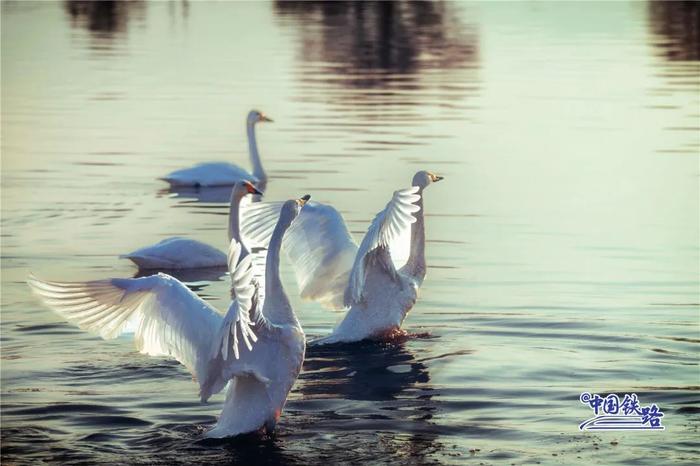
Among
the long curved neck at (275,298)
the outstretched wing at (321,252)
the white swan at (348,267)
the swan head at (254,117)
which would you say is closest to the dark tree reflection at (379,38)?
the swan head at (254,117)

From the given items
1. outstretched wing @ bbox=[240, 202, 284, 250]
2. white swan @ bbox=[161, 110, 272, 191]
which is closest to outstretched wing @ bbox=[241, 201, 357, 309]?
outstretched wing @ bbox=[240, 202, 284, 250]

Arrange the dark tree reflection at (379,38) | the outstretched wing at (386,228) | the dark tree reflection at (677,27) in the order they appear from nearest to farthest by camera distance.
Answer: the outstretched wing at (386,228) < the dark tree reflection at (379,38) < the dark tree reflection at (677,27)

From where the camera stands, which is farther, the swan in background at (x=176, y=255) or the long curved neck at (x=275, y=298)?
the swan in background at (x=176, y=255)

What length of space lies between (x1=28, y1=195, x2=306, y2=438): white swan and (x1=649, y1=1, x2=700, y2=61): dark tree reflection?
30.5 meters

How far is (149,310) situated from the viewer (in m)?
9.38

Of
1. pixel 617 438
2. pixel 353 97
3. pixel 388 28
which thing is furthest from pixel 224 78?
pixel 617 438

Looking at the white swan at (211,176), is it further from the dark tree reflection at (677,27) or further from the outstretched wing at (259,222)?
the dark tree reflection at (677,27)

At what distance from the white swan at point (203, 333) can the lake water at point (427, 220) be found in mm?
265

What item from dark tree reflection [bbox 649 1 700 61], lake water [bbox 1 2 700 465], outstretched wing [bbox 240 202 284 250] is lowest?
dark tree reflection [bbox 649 1 700 61]

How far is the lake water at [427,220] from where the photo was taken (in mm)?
9734

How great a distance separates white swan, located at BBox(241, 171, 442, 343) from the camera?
12.0m

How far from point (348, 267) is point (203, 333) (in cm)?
326

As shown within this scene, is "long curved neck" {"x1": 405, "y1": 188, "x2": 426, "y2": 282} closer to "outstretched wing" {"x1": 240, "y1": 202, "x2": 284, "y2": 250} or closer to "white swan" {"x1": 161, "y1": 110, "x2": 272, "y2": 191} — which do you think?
"outstretched wing" {"x1": 240, "y1": 202, "x2": 284, "y2": 250}

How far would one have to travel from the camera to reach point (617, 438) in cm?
952
